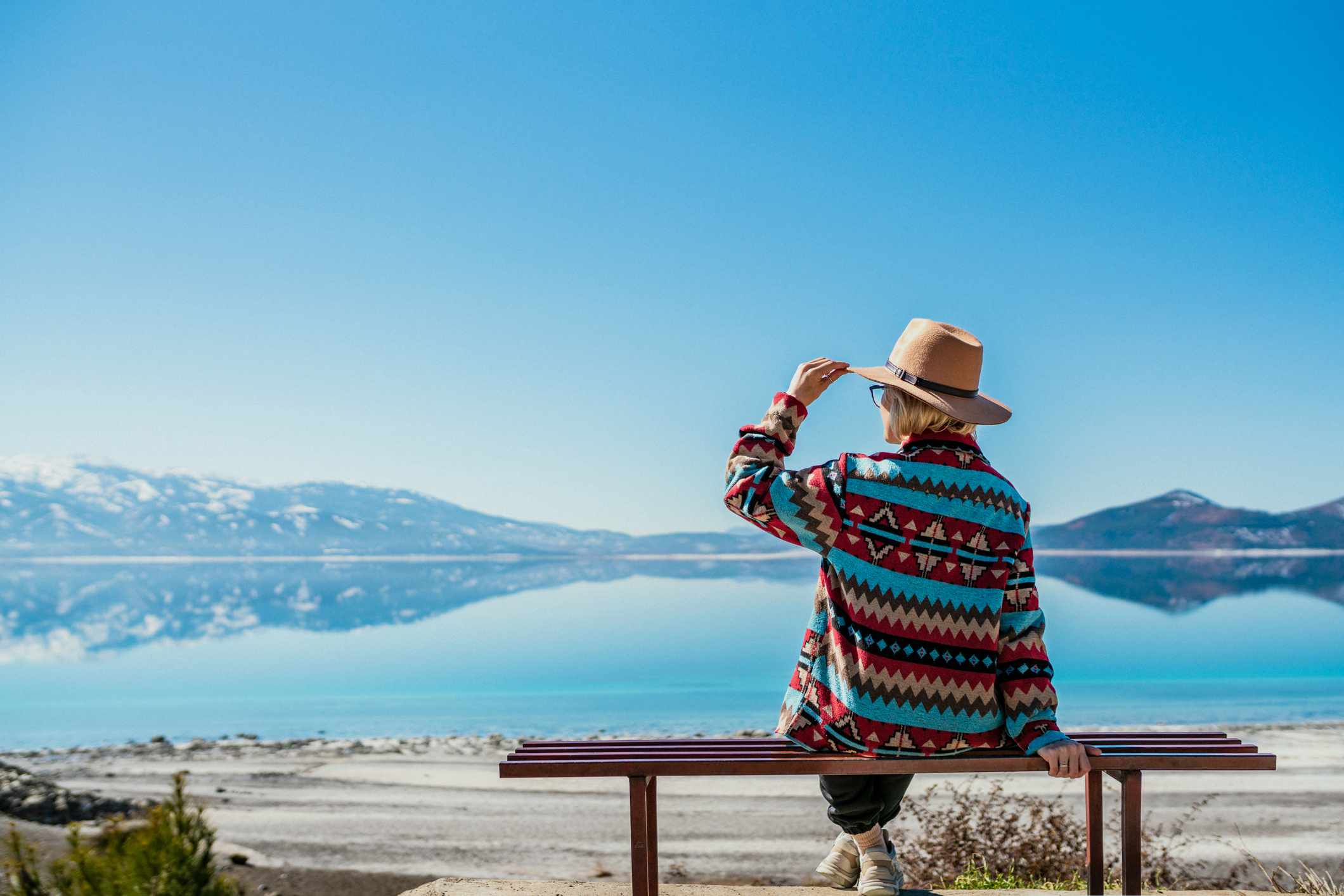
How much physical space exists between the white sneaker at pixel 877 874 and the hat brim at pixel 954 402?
1.19m

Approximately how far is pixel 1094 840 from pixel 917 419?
118cm

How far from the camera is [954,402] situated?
8.69 feet

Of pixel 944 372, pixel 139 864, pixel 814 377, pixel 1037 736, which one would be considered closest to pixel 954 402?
pixel 944 372

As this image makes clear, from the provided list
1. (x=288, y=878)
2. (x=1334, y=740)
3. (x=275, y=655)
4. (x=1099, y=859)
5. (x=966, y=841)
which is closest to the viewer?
(x=1099, y=859)

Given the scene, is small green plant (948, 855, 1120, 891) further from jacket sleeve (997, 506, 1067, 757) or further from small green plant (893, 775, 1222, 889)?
jacket sleeve (997, 506, 1067, 757)

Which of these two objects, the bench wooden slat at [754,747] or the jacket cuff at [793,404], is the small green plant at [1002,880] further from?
the jacket cuff at [793,404]

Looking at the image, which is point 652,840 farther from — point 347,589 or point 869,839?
point 347,589

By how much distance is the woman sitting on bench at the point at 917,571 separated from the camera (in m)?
2.57

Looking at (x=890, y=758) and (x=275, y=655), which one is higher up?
(x=890, y=758)

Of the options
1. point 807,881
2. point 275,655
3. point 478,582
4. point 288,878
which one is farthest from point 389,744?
point 478,582

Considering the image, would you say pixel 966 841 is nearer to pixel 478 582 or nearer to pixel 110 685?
pixel 110 685

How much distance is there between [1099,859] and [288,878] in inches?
166

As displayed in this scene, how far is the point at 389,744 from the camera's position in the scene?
10867mm

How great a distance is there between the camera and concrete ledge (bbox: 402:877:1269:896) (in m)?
3.50
